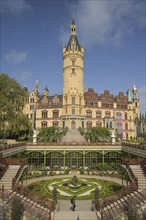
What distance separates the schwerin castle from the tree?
20.7m

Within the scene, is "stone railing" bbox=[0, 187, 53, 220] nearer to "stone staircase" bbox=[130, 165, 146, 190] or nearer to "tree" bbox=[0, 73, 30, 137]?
"stone staircase" bbox=[130, 165, 146, 190]

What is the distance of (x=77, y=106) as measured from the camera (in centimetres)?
6544

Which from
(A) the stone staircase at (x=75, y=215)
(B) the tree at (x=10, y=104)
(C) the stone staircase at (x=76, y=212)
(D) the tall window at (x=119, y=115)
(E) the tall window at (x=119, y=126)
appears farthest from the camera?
(D) the tall window at (x=119, y=115)

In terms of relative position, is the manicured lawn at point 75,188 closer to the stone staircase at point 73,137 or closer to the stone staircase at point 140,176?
the stone staircase at point 140,176

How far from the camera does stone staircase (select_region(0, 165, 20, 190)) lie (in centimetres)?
1987

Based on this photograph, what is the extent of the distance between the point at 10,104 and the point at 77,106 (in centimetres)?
2815

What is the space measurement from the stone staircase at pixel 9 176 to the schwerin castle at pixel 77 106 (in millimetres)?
40021

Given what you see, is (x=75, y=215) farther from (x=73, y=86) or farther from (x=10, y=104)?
(x=73, y=86)

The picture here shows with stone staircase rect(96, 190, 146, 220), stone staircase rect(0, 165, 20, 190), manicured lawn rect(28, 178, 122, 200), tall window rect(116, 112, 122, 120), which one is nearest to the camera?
stone staircase rect(96, 190, 146, 220)

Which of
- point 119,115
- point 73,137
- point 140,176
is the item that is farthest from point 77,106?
point 140,176

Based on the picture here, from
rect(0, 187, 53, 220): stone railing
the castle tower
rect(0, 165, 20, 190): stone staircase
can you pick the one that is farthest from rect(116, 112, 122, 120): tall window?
rect(0, 187, 53, 220): stone railing

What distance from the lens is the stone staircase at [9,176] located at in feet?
65.2

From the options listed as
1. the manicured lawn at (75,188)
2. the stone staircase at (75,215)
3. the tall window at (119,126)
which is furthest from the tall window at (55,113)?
the stone staircase at (75,215)

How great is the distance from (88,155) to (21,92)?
940 inches
